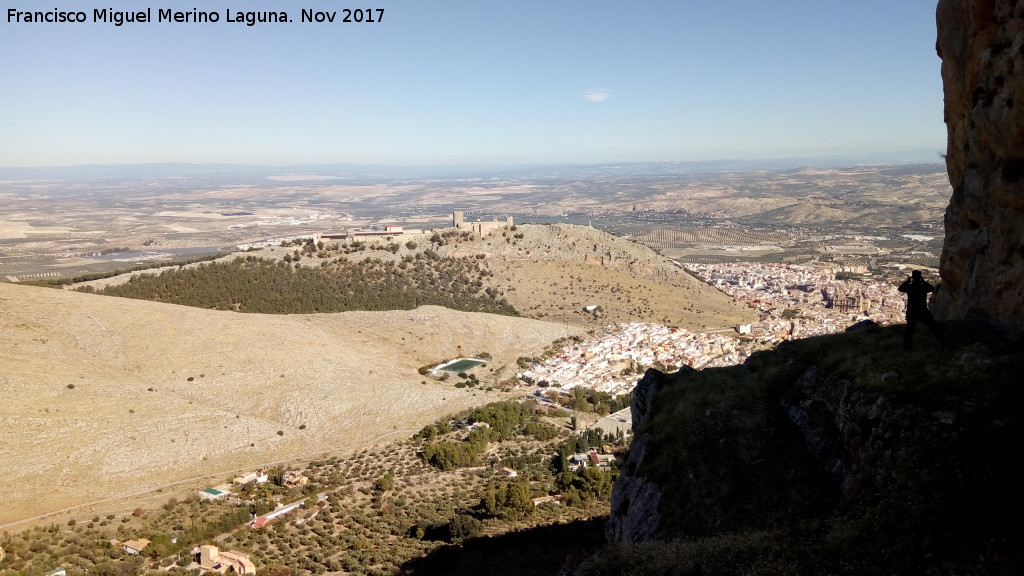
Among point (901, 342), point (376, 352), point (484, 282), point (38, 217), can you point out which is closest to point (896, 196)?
point (484, 282)

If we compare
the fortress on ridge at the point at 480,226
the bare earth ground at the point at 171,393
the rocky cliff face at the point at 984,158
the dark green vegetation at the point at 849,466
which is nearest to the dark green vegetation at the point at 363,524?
the bare earth ground at the point at 171,393

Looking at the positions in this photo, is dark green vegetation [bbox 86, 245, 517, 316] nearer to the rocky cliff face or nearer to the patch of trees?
the patch of trees

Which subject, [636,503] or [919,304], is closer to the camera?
[919,304]

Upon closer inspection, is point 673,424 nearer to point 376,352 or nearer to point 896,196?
point 376,352

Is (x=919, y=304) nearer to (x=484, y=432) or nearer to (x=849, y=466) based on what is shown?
(x=849, y=466)

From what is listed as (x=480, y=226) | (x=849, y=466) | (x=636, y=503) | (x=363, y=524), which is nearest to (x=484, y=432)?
(x=363, y=524)

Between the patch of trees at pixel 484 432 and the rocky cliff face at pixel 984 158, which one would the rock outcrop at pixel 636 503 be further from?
the patch of trees at pixel 484 432
